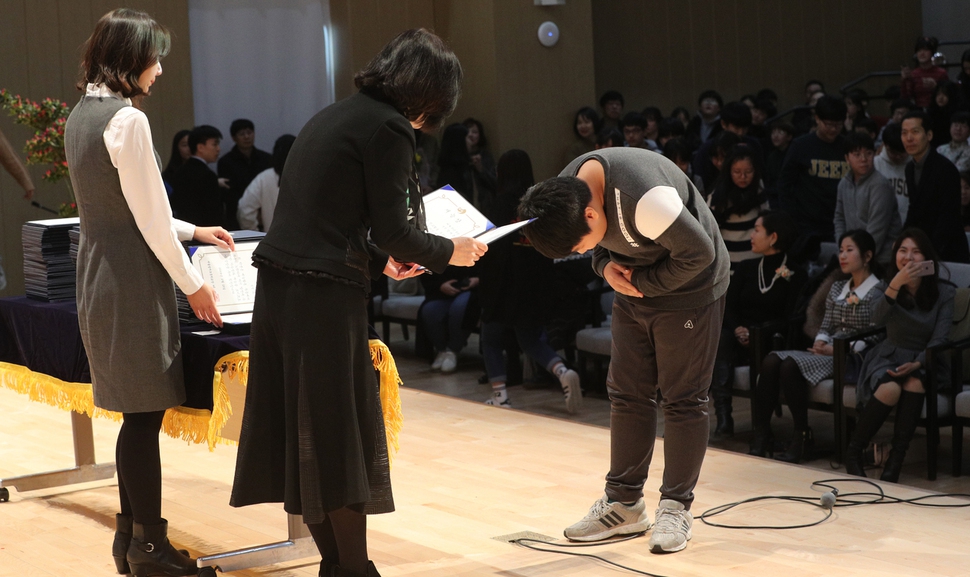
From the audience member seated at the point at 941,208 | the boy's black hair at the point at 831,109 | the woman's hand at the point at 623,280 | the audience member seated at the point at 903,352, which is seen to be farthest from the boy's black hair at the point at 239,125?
the woman's hand at the point at 623,280

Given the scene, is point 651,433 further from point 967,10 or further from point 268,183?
point 967,10

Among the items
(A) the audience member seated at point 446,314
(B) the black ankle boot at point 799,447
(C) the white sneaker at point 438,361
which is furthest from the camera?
(C) the white sneaker at point 438,361

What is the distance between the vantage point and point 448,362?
6.57m

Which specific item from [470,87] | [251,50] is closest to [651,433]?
[470,87]

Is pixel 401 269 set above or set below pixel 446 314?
above

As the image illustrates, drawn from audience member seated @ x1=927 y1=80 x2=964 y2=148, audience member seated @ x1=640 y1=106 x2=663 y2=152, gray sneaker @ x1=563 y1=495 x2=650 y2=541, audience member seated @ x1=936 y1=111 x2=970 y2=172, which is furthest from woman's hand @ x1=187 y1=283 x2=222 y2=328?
A: audience member seated @ x1=927 y1=80 x2=964 y2=148

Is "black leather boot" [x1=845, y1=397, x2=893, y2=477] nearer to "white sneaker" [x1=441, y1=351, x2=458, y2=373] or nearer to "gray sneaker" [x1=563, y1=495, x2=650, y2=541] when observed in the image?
"gray sneaker" [x1=563, y1=495, x2=650, y2=541]

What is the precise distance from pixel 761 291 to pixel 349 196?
3.29 m

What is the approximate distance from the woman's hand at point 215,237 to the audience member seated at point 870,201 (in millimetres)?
3589

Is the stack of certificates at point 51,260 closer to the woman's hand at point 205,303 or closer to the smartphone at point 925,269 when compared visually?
the woman's hand at point 205,303

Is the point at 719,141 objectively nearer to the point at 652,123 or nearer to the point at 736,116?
the point at 736,116

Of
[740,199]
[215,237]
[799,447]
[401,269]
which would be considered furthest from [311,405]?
[740,199]

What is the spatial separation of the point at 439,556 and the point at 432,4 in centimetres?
694

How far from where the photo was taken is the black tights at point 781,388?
4562 mm
